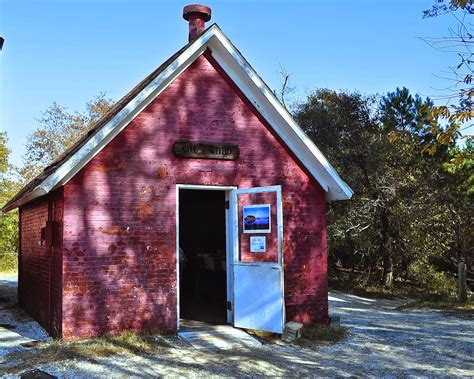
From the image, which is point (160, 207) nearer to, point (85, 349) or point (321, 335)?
point (85, 349)

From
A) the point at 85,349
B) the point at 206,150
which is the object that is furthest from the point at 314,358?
the point at 206,150

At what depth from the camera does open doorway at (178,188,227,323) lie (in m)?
11.8

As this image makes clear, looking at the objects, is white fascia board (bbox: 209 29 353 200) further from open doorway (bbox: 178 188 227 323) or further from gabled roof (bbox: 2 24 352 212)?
open doorway (bbox: 178 188 227 323)

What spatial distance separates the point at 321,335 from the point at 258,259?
5.89ft

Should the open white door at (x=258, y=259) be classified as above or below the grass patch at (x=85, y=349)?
above

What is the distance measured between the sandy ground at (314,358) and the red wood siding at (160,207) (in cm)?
109

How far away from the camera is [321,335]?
8.91m

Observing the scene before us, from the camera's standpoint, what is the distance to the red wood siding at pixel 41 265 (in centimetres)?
830

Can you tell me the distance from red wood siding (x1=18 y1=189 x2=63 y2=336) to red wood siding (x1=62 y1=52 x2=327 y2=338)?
44 cm

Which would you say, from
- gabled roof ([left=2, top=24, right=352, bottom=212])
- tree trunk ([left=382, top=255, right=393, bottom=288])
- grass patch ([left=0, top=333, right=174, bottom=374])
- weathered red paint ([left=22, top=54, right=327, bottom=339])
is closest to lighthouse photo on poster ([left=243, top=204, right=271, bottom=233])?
weathered red paint ([left=22, top=54, right=327, bottom=339])

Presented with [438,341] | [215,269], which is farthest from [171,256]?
[438,341]

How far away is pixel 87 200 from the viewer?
8.12m

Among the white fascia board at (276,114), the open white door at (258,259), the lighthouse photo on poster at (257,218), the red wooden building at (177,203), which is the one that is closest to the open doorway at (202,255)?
the red wooden building at (177,203)

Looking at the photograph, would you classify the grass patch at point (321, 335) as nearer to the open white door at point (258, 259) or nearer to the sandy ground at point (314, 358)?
the sandy ground at point (314, 358)
